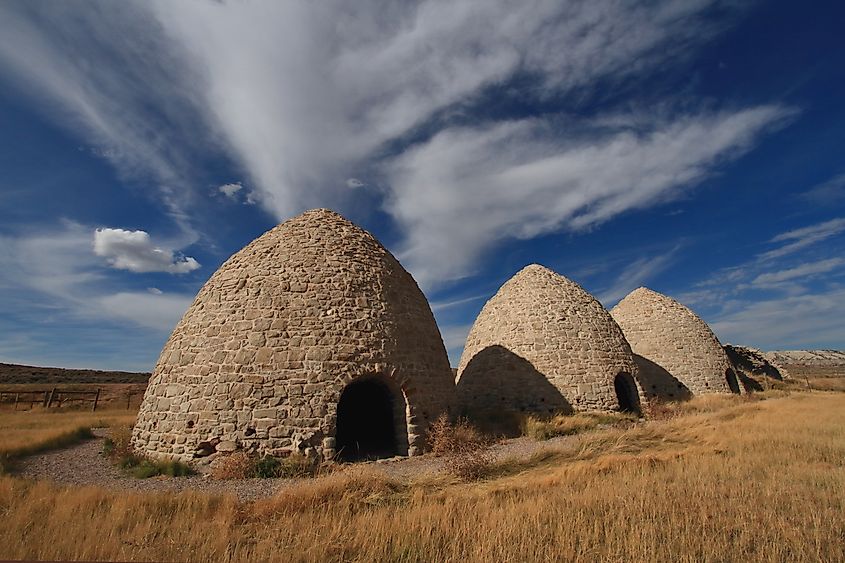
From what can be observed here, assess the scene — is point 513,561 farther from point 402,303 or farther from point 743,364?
point 743,364

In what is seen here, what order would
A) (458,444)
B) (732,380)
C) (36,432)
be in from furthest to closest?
1. (732,380)
2. (36,432)
3. (458,444)

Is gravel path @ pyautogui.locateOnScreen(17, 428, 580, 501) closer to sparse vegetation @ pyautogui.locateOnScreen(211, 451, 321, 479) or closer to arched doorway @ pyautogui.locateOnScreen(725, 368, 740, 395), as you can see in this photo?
Result: sparse vegetation @ pyautogui.locateOnScreen(211, 451, 321, 479)

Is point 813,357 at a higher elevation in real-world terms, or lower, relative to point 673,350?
higher

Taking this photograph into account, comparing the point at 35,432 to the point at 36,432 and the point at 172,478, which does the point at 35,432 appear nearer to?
the point at 36,432

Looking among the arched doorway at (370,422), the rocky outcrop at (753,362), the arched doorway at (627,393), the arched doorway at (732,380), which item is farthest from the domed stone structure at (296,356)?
the rocky outcrop at (753,362)

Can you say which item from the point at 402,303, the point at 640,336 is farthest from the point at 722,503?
the point at 640,336

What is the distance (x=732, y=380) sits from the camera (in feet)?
76.8

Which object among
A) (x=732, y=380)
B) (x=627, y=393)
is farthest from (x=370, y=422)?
(x=732, y=380)

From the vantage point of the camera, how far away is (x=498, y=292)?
64.7 feet

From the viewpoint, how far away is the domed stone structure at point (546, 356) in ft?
51.6

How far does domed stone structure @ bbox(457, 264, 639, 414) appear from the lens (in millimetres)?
15727

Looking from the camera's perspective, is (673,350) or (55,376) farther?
(55,376)

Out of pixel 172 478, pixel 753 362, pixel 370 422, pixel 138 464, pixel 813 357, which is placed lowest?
pixel 172 478

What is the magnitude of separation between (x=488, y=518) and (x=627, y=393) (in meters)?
14.6
